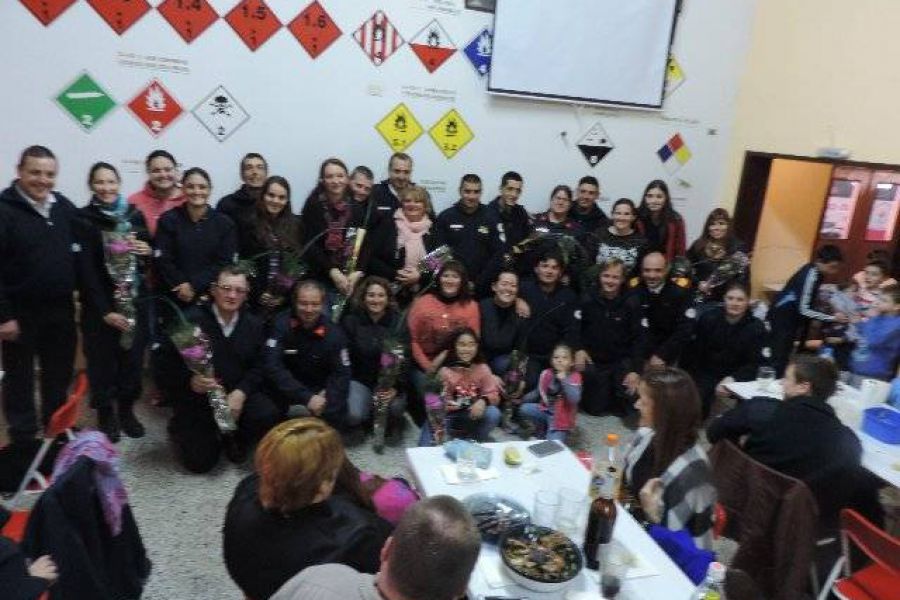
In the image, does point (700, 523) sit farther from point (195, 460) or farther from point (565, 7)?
point (565, 7)

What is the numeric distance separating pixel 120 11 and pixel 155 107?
60 centimetres

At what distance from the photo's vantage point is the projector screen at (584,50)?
497 cm

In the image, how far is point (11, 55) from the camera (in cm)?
391

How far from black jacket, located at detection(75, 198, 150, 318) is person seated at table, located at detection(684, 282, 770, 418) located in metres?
3.74

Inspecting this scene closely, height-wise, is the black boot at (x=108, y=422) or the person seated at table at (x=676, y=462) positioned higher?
the person seated at table at (x=676, y=462)

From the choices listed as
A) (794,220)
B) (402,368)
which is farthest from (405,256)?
(794,220)

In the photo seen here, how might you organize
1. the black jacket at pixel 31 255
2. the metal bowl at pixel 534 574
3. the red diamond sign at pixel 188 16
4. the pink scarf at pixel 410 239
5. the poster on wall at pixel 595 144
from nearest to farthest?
the metal bowl at pixel 534 574
the black jacket at pixel 31 255
the red diamond sign at pixel 188 16
the pink scarf at pixel 410 239
the poster on wall at pixel 595 144

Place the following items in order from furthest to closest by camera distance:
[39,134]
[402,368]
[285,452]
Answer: [39,134] < [402,368] < [285,452]

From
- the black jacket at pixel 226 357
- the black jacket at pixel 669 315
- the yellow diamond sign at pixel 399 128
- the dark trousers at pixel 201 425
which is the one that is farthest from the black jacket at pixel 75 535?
the black jacket at pixel 669 315

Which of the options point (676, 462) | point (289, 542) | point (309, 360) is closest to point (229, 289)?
point (309, 360)

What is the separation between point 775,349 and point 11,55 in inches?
221

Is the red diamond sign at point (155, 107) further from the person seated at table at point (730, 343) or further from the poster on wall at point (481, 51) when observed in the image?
the person seated at table at point (730, 343)

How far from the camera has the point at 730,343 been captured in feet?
14.4

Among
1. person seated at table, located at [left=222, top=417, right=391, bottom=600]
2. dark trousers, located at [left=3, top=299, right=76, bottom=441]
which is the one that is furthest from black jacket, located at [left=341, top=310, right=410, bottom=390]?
person seated at table, located at [left=222, top=417, right=391, bottom=600]
